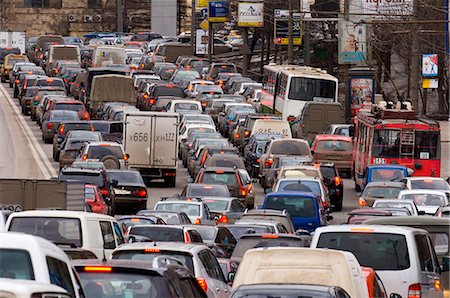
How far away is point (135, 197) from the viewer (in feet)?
126

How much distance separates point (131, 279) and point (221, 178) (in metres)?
28.2

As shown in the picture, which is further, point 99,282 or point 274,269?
point 274,269

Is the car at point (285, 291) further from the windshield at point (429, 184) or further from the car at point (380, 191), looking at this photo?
the windshield at point (429, 184)

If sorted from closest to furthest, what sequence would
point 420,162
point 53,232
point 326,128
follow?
point 53,232, point 420,162, point 326,128

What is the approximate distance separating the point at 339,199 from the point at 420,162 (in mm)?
5178

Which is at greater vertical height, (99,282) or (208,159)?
(99,282)

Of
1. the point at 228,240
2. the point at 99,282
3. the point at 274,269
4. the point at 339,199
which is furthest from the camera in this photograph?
the point at 339,199

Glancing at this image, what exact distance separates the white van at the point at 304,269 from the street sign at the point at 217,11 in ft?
280

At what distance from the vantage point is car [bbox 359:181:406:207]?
125 ft

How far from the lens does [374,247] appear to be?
17.7 metres

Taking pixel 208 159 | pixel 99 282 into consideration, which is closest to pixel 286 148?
pixel 208 159

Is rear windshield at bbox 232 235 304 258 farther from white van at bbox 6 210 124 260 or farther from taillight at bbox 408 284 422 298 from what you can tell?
taillight at bbox 408 284 422 298

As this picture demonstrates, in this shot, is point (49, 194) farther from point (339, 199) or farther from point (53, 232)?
point (339, 199)

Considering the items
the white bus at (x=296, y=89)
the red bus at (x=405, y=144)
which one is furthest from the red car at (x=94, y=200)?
the white bus at (x=296, y=89)
